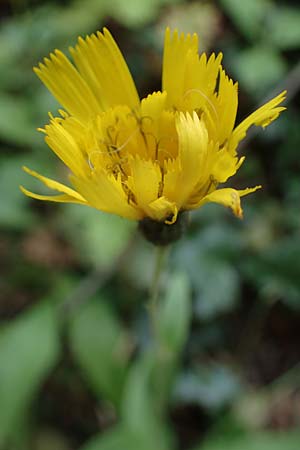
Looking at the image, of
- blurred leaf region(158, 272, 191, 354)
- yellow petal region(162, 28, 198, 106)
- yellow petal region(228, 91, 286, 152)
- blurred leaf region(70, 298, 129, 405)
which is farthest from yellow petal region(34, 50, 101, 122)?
blurred leaf region(70, 298, 129, 405)

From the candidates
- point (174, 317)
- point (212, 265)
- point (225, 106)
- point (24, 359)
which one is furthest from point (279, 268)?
point (225, 106)

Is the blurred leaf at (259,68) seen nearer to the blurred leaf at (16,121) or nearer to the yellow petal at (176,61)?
the blurred leaf at (16,121)

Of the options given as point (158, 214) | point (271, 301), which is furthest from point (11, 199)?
point (158, 214)

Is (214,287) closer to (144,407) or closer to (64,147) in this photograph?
(144,407)

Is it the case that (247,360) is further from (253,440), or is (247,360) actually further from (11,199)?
(11,199)

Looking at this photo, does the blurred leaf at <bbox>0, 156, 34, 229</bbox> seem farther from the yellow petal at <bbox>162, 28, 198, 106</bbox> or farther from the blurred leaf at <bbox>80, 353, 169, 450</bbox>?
the yellow petal at <bbox>162, 28, 198, 106</bbox>
